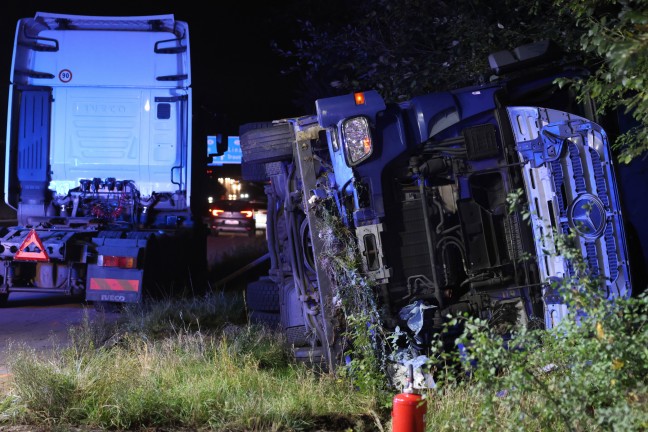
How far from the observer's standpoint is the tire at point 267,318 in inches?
295

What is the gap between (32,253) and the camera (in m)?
9.59

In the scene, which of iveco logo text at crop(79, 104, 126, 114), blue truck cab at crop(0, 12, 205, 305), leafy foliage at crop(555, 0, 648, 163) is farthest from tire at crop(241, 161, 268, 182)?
iveco logo text at crop(79, 104, 126, 114)

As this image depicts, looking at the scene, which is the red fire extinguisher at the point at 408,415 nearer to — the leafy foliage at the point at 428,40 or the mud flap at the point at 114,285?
the leafy foliage at the point at 428,40

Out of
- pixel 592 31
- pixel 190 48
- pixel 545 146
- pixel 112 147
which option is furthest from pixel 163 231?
pixel 592 31

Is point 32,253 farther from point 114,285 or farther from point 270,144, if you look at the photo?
point 270,144

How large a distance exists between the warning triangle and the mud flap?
0.65 metres

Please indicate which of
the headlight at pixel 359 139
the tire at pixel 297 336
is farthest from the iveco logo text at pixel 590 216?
the tire at pixel 297 336

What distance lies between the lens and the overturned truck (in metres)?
5.67

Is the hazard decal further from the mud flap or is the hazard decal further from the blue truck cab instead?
the blue truck cab

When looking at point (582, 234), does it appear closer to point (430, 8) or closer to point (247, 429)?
→ point (247, 429)

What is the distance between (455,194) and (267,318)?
257 cm

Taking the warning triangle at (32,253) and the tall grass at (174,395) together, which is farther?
the warning triangle at (32,253)

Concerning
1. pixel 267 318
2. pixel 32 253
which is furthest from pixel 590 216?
pixel 32 253

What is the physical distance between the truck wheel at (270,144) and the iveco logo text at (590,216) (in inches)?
89.0
